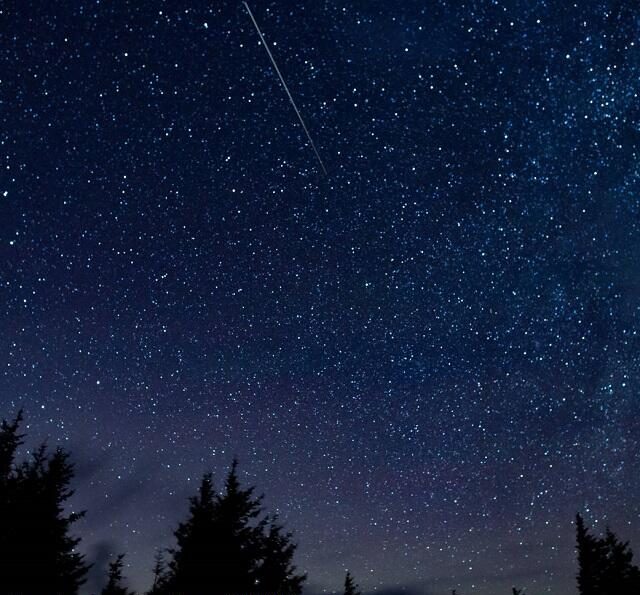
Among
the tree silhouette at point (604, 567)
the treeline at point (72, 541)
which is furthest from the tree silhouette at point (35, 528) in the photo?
the tree silhouette at point (604, 567)

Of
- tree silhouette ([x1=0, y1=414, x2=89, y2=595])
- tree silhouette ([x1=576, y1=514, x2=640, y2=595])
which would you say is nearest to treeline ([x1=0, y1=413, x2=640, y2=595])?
tree silhouette ([x1=0, y1=414, x2=89, y2=595])

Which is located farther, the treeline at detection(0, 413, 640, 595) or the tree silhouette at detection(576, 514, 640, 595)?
the tree silhouette at detection(576, 514, 640, 595)

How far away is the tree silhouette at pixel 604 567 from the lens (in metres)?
32.0

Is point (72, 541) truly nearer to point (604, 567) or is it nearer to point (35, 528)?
point (35, 528)

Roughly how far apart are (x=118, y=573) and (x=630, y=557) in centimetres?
3231

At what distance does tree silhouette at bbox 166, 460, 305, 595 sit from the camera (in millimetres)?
13070

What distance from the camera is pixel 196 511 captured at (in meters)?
14.0

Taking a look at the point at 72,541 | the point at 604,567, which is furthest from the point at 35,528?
the point at 604,567

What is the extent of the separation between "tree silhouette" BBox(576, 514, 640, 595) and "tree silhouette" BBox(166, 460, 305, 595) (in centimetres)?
2815

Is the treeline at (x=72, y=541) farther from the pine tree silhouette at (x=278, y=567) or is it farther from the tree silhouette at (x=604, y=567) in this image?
the tree silhouette at (x=604, y=567)

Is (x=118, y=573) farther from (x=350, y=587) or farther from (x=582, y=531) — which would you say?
(x=582, y=531)

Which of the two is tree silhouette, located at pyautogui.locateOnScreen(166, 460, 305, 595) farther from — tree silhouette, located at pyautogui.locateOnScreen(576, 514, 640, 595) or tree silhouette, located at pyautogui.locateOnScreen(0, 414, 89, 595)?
tree silhouette, located at pyautogui.locateOnScreen(576, 514, 640, 595)

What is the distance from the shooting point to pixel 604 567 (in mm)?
33438

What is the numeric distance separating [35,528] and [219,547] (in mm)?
5132
